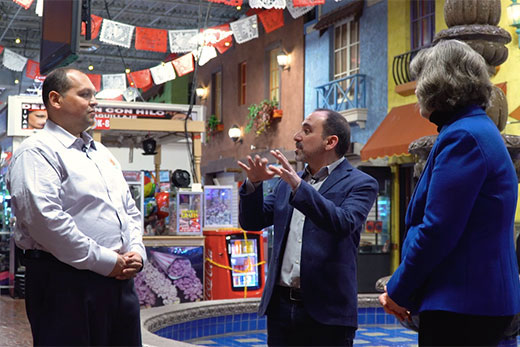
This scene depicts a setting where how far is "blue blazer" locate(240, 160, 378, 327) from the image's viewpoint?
2.93 m

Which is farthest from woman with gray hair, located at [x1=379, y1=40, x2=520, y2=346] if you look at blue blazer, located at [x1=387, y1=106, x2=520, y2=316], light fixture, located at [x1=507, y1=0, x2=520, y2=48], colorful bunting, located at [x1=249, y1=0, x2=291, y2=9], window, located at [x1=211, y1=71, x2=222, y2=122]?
window, located at [x1=211, y1=71, x2=222, y2=122]

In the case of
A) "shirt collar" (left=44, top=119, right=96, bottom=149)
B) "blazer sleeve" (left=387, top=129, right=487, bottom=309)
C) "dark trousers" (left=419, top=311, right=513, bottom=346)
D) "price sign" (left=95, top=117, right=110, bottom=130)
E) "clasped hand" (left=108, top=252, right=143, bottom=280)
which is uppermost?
"price sign" (left=95, top=117, right=110, bottom=130)

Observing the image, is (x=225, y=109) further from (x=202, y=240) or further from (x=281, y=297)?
(x=281, y=297)

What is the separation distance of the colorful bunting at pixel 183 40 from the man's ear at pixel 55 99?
34.1ft

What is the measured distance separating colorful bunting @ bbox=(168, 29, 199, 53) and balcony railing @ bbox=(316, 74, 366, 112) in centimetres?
349

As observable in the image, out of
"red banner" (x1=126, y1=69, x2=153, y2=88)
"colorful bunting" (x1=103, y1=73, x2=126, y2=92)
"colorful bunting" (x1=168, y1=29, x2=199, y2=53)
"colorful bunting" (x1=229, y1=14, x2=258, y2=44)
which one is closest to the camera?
"colorful bunting" (x1=168, y1=29, x2=199, y2=53)

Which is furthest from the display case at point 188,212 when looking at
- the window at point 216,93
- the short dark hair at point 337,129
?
the window at point 216,93

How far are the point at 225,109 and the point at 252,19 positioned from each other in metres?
9.03

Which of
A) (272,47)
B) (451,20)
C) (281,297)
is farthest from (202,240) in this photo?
(272,47)

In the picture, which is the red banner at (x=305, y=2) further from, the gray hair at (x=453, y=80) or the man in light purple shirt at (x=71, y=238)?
the gray hair at (x=453, y=80)

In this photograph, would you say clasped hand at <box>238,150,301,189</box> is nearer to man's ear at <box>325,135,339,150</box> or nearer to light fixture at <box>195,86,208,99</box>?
man's ear at <box>325,135,339,150</box>

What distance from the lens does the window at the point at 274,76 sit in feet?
63.8

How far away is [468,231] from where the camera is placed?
215cm

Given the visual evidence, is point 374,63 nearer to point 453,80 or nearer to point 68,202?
point 68,202
